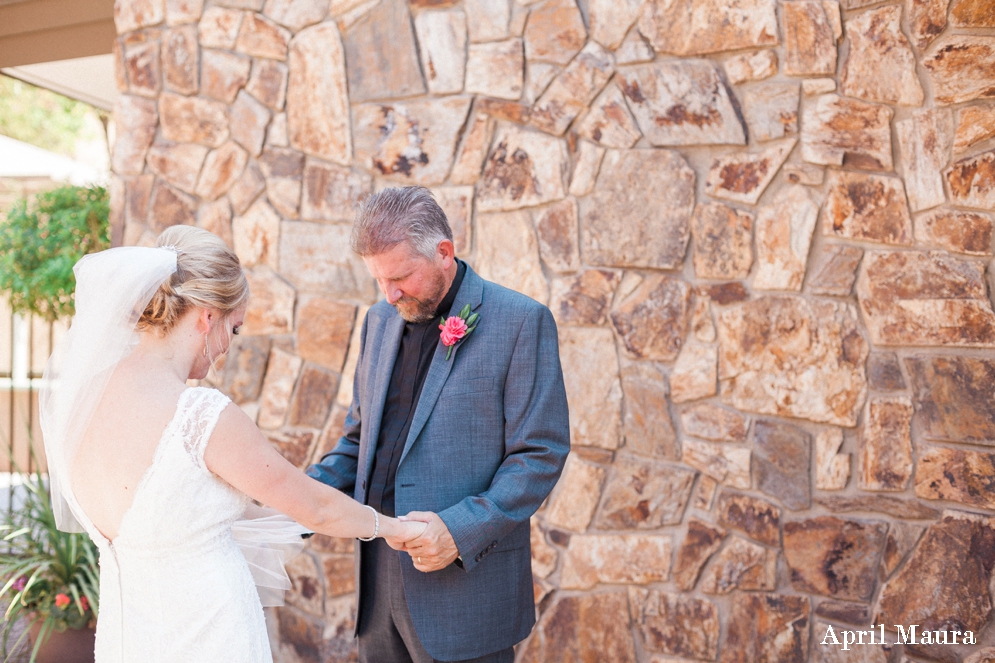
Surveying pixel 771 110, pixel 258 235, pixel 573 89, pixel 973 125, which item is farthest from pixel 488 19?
pixel 973 125

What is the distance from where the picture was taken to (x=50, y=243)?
4.18m


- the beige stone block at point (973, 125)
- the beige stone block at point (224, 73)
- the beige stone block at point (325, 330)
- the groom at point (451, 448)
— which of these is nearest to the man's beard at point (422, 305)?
the groom at point (451, 448)

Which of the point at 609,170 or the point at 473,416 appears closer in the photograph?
the point at 473,416

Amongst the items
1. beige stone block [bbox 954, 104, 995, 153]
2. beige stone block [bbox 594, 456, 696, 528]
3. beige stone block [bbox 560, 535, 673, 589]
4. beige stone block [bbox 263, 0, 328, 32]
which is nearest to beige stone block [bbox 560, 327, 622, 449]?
beige stone block [bbox 594, 456, 696, 528]

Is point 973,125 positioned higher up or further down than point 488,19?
further down

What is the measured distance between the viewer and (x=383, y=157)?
3.59 m

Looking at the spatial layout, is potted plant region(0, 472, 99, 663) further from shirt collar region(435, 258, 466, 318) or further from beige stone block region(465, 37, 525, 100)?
beige stone block region(465, 37, 525, 100)

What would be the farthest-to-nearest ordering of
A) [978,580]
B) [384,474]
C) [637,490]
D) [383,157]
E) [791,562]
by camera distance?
1. [383,157]
2. [637,490]
3. [791,562]
4. [978,580]
5. [384,474]

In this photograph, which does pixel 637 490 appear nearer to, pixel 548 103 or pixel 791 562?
pixel 791 562

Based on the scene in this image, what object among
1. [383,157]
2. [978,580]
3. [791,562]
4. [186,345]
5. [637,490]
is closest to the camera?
[186,345]

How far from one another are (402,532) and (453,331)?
559 millimetres

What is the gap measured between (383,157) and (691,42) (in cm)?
146

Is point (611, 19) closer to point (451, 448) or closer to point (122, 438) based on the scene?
Answer: point (451, 448)

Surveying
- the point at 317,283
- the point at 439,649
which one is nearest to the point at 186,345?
the point at 439,649
